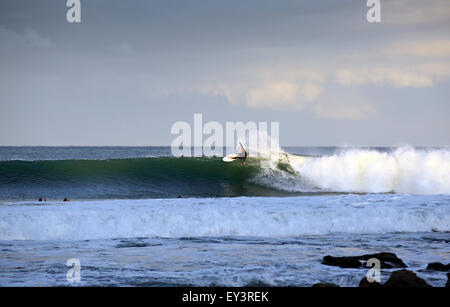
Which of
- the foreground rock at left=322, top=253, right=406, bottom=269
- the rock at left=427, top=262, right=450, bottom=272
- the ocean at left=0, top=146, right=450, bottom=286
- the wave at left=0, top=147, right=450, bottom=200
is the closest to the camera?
the ocean at left=0, top=146, right=450, bottom=286

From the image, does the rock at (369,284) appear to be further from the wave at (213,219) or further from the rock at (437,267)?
the wave at (213,219)

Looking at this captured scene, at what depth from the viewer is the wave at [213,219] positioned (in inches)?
445

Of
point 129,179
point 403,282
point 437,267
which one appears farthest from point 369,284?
point 129,179

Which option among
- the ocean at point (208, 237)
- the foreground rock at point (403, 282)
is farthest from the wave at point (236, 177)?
the foreground rock at point (403, 282)

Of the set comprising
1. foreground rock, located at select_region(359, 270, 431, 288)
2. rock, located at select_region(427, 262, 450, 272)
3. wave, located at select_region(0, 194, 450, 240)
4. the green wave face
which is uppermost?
the green wave face

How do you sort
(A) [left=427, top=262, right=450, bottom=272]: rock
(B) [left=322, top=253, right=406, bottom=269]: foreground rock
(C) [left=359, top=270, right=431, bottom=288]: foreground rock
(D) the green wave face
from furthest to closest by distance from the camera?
1. (D) the green wave face
2. (B) [left=322, top=253, right=406, bottom=269]: foreground rock
3. (A) [left=427, top=262, right=450, bottom=272]: rock
4. (C) [left=359, top=270, right=431, bottom=288]: foreground rock

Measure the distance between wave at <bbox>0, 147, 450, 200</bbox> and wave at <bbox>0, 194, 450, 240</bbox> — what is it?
27.2 feet

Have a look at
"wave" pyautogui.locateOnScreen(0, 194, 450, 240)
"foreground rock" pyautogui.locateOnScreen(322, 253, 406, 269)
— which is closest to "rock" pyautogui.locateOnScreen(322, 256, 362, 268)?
"foreground rock" pyautogui.locateOnScreen(322, 253, 406, 269)

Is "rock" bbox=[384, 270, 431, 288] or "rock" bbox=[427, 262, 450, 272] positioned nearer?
"rock" bbox=[384, 270, 431, 288]

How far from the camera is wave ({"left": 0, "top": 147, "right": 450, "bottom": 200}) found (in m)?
22.7

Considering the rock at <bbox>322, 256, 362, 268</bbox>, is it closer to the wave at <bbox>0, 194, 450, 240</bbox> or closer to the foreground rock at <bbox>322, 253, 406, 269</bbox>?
the foreground rock at <bbox>322, 253, 406, 269</bbox>

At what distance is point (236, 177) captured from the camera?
26.6 m
